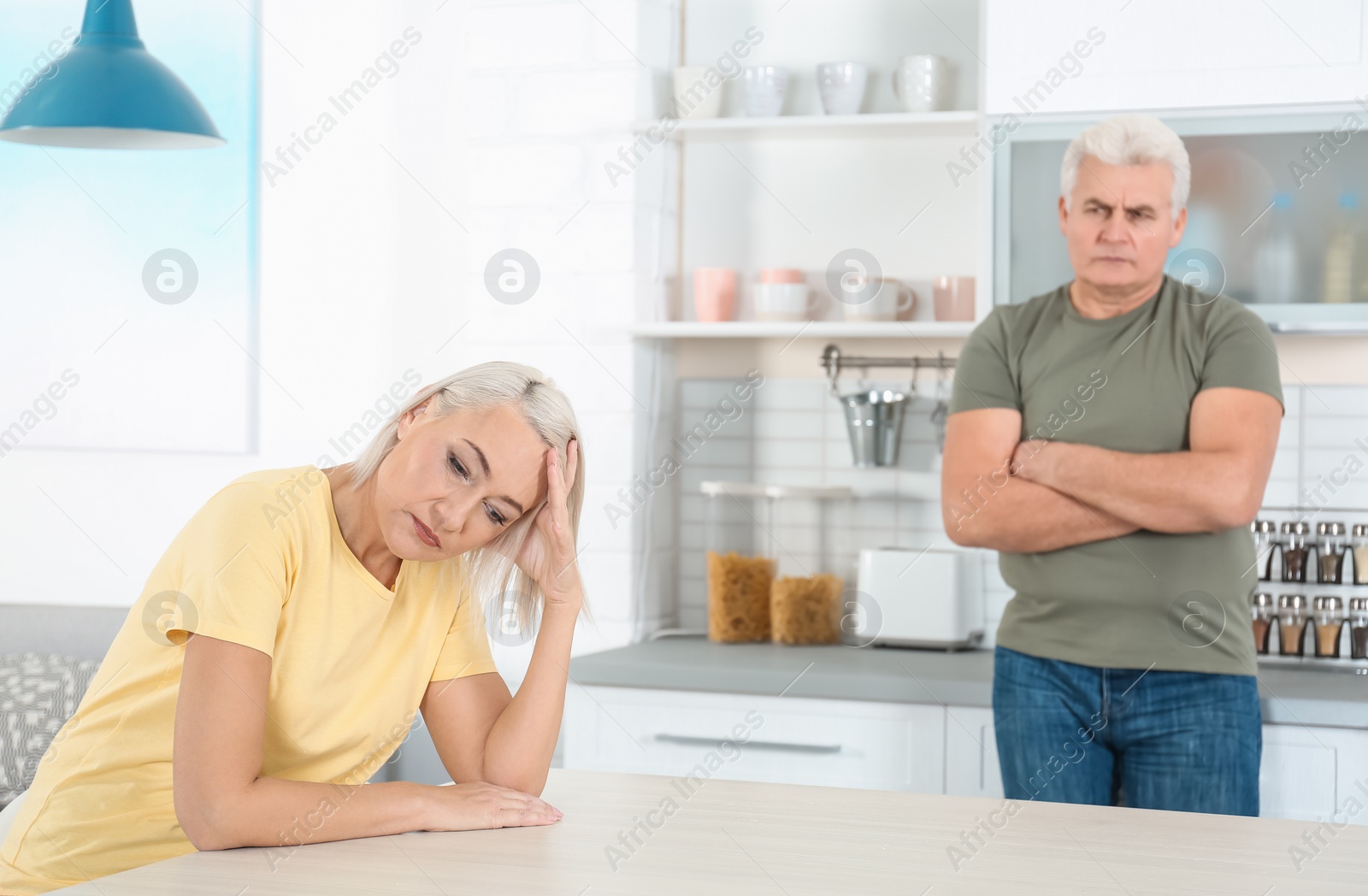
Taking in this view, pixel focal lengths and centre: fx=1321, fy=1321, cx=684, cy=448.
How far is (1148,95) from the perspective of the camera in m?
2.49

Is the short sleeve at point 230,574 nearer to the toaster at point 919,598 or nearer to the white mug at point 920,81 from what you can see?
the toaster at point 919,598

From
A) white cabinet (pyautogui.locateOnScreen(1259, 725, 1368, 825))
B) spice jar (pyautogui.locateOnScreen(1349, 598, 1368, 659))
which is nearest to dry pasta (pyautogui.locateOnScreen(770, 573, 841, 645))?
white cabinet (pyautogui.locateOnScreen(1259, 725, 1368, 825))

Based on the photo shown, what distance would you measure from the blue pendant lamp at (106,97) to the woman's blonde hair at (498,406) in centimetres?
106

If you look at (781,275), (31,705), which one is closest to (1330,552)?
(781,275)

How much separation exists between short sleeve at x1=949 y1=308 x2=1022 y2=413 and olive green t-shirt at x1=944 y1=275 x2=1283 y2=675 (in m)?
0.04

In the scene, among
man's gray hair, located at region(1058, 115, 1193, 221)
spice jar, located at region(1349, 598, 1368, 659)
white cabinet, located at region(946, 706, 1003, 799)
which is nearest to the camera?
man's gray hair, located at region(1058, 115, 1193, 221)

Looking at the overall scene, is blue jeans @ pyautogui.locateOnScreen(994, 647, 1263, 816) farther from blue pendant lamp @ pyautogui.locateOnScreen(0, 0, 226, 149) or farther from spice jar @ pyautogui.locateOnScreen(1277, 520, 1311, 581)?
blue pendant lamp @ pyautogui.locateOnScreen(0, 0, 226, 149)

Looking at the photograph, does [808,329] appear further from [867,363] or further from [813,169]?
[813,169]

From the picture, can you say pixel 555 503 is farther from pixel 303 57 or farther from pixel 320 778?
pixel 303 57

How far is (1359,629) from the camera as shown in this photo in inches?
102

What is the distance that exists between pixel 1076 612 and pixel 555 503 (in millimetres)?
886

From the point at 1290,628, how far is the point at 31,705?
8.29ft

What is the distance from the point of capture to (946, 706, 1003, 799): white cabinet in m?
2.34

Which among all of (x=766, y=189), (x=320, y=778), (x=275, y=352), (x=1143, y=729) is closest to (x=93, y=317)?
(x=275, y=352)
